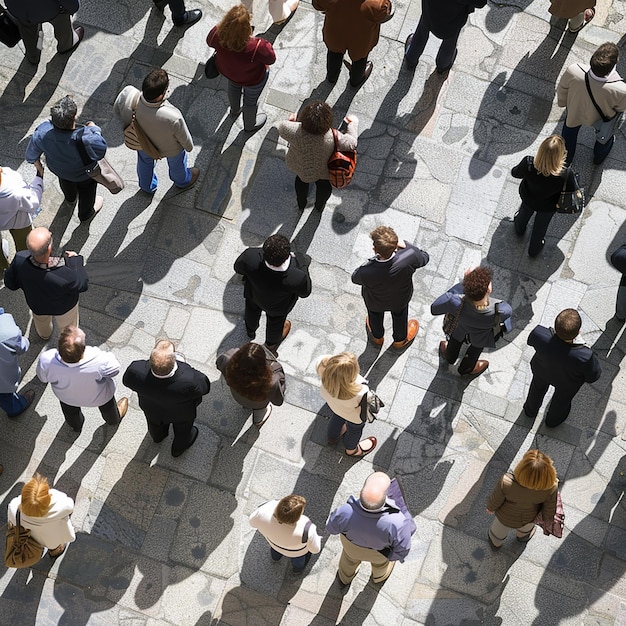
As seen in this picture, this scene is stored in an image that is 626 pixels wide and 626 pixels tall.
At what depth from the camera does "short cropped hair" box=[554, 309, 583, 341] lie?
7.87m

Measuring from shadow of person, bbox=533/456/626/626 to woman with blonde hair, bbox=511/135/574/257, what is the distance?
2515 millimetres

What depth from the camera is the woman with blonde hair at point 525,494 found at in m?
7.27

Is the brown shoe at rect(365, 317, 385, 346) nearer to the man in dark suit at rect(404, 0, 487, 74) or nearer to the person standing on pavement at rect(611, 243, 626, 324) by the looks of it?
the person standing on pavement at rect(611, 243, 626, 324)

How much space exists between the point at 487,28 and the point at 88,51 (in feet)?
14.5

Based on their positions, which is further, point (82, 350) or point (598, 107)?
point (598, 107)

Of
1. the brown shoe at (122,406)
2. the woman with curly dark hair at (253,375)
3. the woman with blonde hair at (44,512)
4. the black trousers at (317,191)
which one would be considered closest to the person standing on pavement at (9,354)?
the brown shoe at (122,406)

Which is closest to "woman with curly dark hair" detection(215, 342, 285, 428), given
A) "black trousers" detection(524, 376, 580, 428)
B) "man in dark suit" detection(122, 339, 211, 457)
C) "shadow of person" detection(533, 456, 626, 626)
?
"man in dark suit" detection(122, 339, 211, 457)

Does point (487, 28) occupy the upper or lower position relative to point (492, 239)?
upper

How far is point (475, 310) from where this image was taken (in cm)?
810

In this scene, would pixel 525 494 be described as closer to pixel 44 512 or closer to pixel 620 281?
pixel 620 281

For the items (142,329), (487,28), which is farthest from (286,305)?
(487,28)

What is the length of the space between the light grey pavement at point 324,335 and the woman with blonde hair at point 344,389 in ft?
1.85

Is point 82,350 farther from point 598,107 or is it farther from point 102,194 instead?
point 598,107

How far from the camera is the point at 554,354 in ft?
26.6
